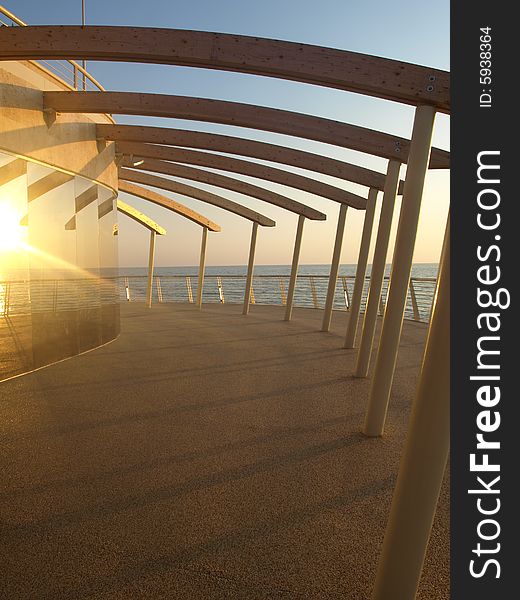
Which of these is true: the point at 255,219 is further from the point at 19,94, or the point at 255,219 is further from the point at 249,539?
the point at 249,539

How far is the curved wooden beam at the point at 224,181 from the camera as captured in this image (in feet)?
39.5

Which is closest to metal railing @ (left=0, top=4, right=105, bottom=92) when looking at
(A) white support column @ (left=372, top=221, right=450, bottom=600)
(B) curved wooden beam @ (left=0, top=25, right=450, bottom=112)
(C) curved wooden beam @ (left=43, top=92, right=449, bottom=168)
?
(C) curved wooden beam @ (left=43, top=92, right=449, bottom=168)

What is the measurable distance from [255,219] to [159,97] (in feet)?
29.3

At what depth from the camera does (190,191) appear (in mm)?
14406

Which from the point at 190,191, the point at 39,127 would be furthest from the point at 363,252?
the point at 190,191

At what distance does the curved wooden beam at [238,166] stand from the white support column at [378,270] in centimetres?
399

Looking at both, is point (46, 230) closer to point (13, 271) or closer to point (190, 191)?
point (13, 271)

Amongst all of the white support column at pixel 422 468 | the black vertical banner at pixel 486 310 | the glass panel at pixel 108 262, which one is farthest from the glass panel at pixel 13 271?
the black vertical banner at pixel 486 310

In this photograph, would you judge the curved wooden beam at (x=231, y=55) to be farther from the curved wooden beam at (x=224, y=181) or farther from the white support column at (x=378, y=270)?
the curved wooden beam at (x=224, y=181)

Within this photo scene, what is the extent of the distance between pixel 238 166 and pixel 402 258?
682 centimetres

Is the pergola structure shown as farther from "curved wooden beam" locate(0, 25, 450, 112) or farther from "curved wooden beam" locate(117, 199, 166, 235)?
"curved wooden beam" locate(117, 199, 166, 235)

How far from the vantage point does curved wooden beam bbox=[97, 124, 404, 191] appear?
9.20 m

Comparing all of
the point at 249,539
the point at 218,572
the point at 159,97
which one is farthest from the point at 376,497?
the point at 159,97

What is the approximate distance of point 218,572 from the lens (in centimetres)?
257
